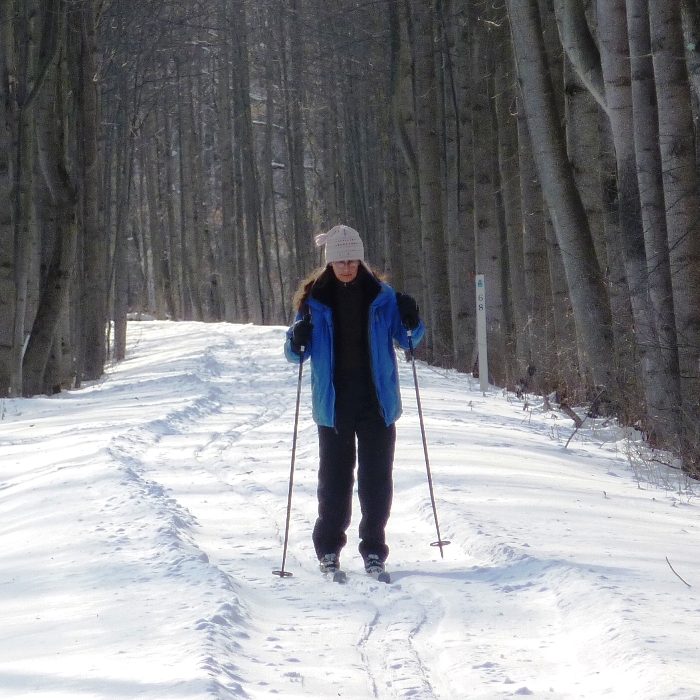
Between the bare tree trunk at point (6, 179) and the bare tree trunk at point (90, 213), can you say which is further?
the bare tree trunk at point (90, 213)

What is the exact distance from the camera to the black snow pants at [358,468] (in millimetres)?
5383

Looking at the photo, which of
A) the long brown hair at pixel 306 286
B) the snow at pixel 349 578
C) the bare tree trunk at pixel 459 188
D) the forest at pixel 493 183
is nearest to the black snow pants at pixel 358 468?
the snow at pixel 349 578

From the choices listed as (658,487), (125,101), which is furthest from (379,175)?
(658,487)

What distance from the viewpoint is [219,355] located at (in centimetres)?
2038

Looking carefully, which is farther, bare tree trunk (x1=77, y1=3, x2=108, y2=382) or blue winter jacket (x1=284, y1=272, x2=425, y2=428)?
bare tree trunk (x1=77, y1=3, x2=108, y2=382)

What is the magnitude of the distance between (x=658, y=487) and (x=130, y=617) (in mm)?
4494

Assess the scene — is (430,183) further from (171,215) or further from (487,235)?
(171,215)

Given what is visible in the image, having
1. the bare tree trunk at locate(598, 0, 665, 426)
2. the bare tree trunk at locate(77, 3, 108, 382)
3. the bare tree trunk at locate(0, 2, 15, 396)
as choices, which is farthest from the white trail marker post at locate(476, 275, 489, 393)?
the bare tree trunk at locate(77, 3, 108, 382)

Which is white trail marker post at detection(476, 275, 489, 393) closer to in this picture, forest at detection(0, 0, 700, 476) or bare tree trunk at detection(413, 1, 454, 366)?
forest at detection(0, 0, 700, 476)

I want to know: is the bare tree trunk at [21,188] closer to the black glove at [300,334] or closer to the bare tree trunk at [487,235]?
the bare tree trunk at [487,235]

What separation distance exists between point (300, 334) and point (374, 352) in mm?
403

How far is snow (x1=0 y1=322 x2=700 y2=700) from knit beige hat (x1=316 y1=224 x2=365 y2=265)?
5.51 feet

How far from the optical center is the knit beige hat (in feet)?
17.7

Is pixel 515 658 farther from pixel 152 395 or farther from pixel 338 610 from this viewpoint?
pixel 152 395
